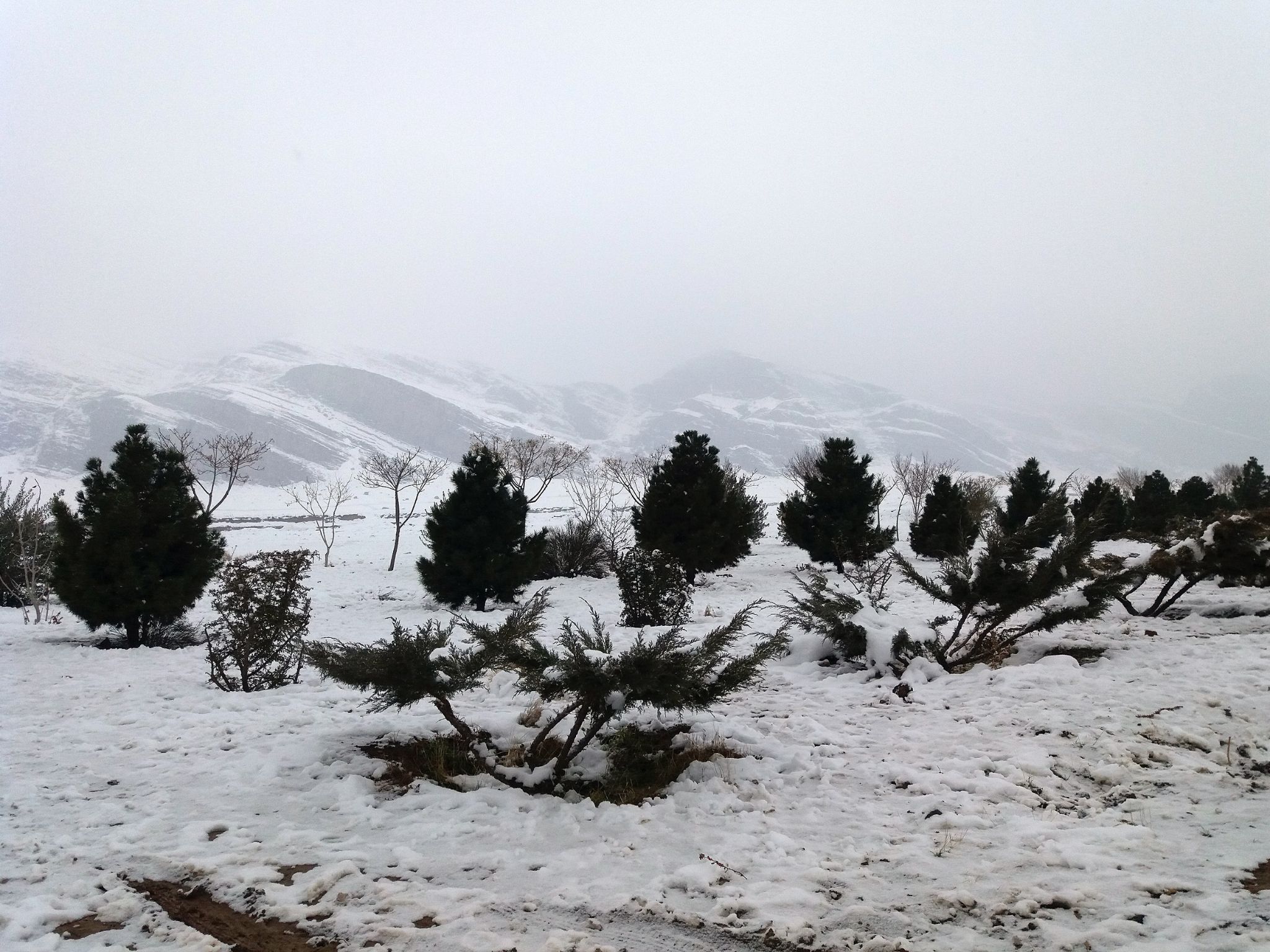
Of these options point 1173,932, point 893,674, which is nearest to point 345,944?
point 1173,932

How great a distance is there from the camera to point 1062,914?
108 inches

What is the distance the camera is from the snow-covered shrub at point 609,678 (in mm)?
4367

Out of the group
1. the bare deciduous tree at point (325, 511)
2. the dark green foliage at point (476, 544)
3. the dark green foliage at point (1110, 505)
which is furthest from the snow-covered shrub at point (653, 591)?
the dark green foliage at point (1110, 505)

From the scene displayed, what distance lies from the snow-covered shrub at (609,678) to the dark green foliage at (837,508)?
17332 mm

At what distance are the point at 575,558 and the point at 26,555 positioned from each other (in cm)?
1442

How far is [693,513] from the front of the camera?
20031mm

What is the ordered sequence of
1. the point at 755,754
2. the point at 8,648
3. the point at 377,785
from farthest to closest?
the point at 8,648, the point at 755,754, the point at 377,785

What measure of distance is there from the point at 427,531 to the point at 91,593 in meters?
7.36

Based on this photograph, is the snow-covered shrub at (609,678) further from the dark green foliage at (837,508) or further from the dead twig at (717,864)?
the dark green foliage at (837,508)

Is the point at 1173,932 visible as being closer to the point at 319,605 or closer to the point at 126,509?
the point at 126,509

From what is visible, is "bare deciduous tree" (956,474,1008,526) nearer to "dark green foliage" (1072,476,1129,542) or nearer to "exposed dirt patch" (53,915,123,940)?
"dark green foliage" (1072,476,1129,542)

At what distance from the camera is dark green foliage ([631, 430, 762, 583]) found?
19688 millimetres

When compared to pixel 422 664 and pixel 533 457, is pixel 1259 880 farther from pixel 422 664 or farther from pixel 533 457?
pixel 533 457

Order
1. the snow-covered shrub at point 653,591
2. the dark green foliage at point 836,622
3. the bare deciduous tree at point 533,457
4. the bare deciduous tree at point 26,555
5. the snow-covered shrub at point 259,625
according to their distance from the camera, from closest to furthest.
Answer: the dark green foliage at point 836,622 → the snow-covered shrub at point 259,625 → the snow-covered shrub at point 653,591 → the bare deciduous tree at point 26,555 → the bare deciduous tree at point 533,457
